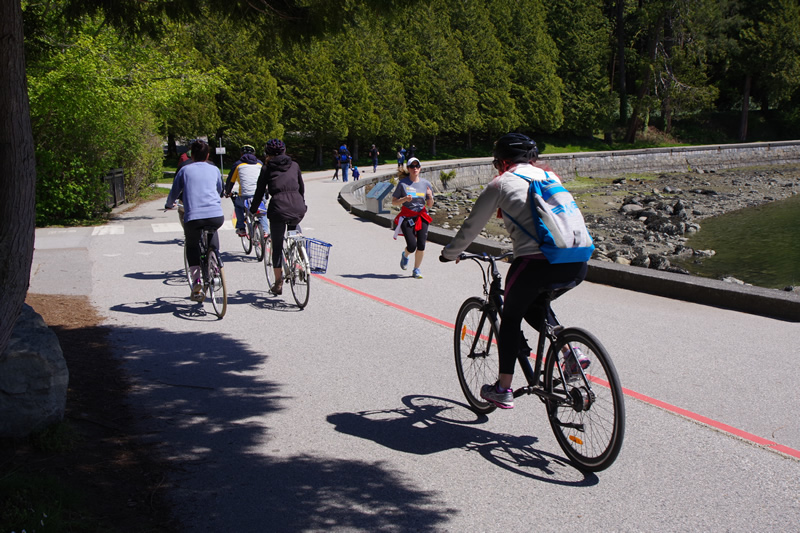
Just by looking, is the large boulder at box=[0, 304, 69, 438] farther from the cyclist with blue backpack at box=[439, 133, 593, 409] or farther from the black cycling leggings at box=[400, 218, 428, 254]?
the black cycling leggings at box=[400, 218, 428, 254]

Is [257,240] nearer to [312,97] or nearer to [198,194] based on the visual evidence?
[198,194]

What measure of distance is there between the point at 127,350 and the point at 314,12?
3.63m

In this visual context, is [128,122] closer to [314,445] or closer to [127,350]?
[127,350]

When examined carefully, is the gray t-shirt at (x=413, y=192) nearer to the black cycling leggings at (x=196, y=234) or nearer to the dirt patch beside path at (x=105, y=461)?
the black cycling leggings at (x=196, y=234)

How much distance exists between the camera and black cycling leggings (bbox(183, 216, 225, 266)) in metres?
8.19

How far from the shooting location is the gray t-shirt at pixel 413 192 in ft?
35.6

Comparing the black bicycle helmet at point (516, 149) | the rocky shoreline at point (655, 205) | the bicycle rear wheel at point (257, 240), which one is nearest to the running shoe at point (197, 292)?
the bicycle rear wheel at point (257, 240)

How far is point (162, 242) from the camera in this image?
1480 cm

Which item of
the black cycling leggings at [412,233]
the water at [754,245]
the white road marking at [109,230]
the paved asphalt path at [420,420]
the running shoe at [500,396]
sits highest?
the black cycling leggings at [412,233]

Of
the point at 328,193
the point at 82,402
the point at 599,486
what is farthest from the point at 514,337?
the point at 328,193

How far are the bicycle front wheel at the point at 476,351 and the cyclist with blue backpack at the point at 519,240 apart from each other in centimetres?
49

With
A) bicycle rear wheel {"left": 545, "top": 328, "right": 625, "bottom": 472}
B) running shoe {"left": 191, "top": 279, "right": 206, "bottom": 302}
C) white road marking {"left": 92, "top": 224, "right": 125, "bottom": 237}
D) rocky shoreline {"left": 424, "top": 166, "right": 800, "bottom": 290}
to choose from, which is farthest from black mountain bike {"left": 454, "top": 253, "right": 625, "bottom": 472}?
white road marking {"left": 92, "top": 224, "right": 125, "bottom": 237}

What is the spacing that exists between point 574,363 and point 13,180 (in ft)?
10.5

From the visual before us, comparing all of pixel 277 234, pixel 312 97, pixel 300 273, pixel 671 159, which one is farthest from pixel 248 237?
pixel 671 159
